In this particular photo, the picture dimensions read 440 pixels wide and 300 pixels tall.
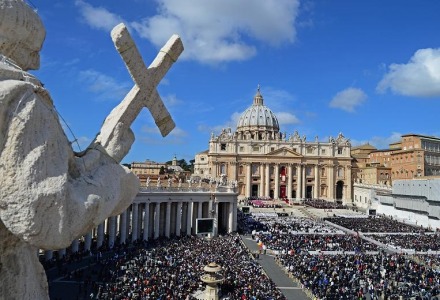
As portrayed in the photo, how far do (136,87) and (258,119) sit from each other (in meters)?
123

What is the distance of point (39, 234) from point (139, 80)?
2.41m

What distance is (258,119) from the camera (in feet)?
418

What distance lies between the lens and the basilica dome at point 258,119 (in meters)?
126

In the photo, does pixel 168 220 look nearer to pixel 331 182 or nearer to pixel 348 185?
pixel 331 182

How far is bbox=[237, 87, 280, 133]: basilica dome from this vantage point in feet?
413

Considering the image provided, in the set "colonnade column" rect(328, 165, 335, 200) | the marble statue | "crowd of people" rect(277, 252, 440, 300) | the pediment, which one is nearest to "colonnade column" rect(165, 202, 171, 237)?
"crowd of people" rect(277, 252, 440, 300)

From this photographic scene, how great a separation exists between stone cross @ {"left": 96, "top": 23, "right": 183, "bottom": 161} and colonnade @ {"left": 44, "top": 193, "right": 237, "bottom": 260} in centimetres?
2496

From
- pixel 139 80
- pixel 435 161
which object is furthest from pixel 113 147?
pixel 435 161

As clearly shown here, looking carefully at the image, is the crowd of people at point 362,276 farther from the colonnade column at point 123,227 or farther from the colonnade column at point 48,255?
the colonnade column at point 48,255

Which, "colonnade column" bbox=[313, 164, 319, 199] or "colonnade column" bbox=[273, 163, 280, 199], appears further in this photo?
"colonnade column" bbox=[313, 164, 319, 199]

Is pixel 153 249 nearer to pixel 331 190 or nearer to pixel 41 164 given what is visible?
pixel 41 164

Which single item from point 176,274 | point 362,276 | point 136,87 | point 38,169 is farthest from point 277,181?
point 38,169

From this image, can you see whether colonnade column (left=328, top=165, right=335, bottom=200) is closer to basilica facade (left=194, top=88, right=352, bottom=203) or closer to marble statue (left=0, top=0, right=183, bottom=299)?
basilica facade (left=194, top=88, right=352, bottom=203)

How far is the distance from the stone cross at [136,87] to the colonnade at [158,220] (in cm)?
2496
